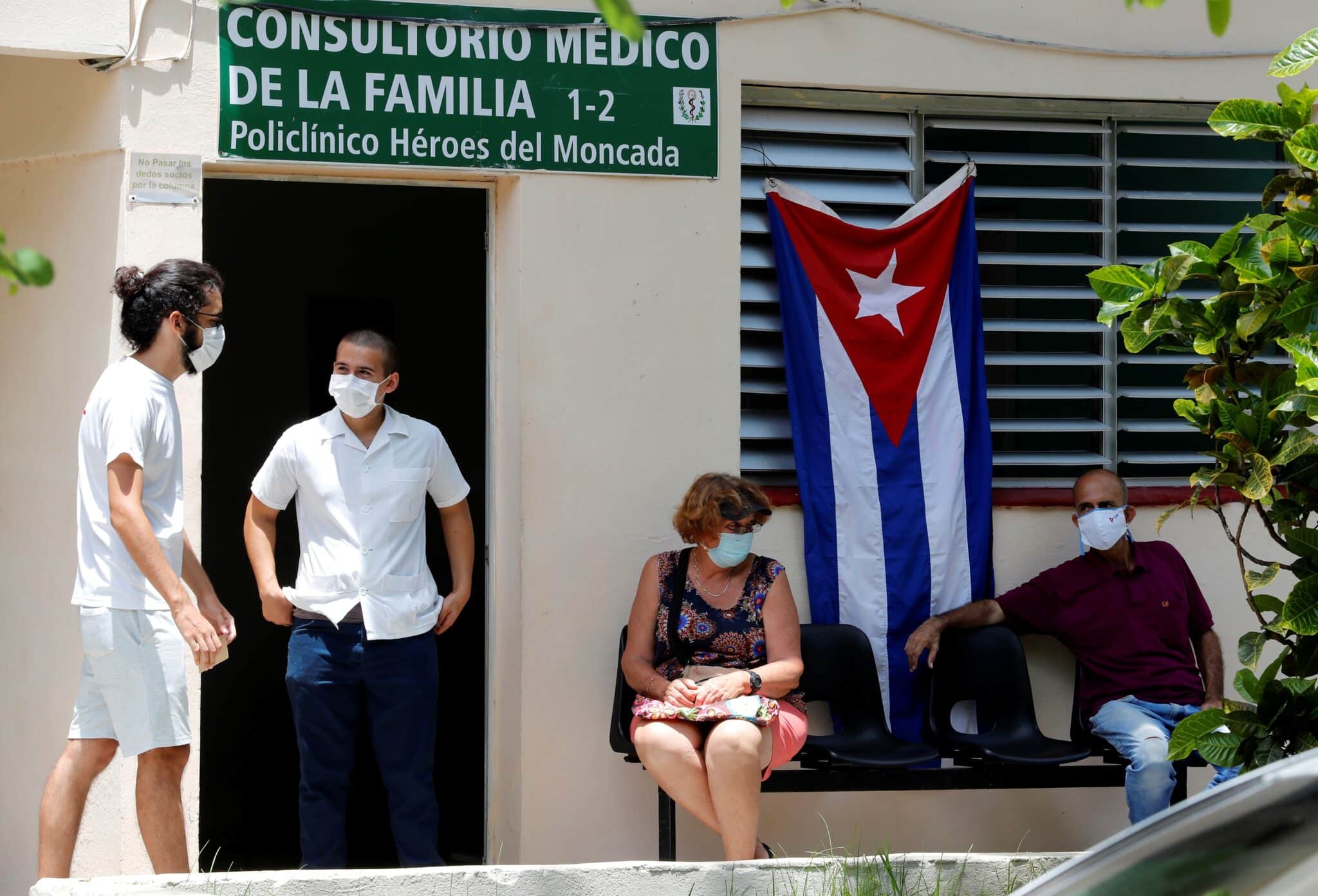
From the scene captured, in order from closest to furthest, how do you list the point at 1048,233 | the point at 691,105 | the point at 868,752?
the point at 868,752 < the point at 691,105 < the point at 1048,233

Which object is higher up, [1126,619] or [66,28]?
[66,28]

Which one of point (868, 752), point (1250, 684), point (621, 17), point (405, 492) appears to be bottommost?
point (868, 752)

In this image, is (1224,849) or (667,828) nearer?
(1224,849)

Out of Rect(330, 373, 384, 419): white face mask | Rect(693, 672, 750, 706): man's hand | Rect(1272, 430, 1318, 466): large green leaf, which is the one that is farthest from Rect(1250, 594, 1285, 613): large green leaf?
Rect(330, 373, 384, 419): white face mask

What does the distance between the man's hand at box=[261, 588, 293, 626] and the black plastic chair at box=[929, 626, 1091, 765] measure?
2.46 m

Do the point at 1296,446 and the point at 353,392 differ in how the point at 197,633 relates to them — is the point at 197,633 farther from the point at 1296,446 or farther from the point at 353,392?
the point at 1296,446

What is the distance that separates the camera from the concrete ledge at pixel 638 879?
4.38m

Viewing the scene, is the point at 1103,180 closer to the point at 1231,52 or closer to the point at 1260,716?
the point at 1231,52

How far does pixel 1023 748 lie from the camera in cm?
588

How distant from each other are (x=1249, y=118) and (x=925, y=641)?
2322mm

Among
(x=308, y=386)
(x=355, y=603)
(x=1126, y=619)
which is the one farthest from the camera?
(x=308, y=386)

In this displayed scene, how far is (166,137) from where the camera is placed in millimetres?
5648

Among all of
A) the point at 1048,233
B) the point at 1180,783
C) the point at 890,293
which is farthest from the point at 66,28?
the point at 1180,783

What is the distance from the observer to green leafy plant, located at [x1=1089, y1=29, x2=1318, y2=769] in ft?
15.0
